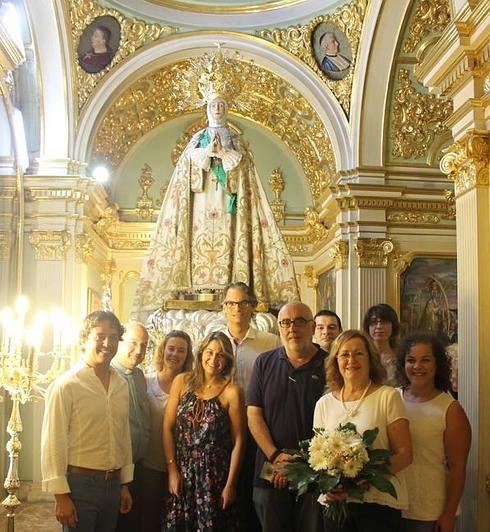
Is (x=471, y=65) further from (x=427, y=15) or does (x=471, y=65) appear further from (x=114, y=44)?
(x=114, y=44)

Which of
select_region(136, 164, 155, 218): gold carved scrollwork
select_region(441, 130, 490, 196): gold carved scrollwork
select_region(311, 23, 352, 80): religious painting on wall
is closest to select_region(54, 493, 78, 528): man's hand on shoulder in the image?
select_region(441, 130, 490, 196): gold carved scrollwork

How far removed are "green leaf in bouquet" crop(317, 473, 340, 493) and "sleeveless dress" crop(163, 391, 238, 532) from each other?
2.91 feet

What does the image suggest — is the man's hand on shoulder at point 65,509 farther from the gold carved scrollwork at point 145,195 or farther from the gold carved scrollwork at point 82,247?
the gold carved scrollwork at point 145,195

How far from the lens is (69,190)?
41.7 ft

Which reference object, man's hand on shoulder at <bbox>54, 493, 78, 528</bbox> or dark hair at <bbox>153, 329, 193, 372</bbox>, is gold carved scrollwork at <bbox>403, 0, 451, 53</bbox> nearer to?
dark hair at <bbox>153, 329, 193, 372</bbox>

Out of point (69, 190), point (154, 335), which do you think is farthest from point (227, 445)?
point (69, 190)

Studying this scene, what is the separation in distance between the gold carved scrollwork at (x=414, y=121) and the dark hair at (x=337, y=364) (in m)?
9.44

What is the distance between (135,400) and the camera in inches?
199

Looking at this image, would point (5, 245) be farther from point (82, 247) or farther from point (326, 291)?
point (326, 291)

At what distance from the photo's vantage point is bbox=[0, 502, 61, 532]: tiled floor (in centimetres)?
998

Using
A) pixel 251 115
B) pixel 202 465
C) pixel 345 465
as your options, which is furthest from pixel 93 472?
pixel 251 115

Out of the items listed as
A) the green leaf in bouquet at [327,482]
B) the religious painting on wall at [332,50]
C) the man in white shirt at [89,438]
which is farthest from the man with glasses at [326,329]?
the religious painting on wall at [332,50]

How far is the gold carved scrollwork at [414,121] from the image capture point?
43.0ft

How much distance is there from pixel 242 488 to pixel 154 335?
2329 mm
